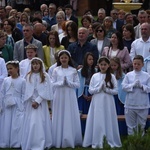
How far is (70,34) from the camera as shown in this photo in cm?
1457

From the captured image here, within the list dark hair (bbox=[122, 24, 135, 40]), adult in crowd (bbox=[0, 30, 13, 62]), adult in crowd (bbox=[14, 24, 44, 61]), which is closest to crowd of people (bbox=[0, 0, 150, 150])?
adult in crowd (bbox=[14, 24, 44, 61])

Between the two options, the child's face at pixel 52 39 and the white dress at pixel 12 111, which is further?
the child's face at pixel 52 39

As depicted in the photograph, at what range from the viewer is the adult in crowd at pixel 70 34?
14.5 m

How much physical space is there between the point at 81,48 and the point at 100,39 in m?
0.93

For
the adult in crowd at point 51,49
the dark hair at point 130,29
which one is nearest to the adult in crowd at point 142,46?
the dark hair at point 130,29

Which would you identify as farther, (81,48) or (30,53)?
(81,48)

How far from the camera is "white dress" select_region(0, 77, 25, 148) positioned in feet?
39.5

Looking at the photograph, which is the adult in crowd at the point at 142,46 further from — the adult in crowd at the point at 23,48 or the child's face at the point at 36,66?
the child's face at the point at 36,66

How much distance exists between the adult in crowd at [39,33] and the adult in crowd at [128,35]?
→ 76.5 inches

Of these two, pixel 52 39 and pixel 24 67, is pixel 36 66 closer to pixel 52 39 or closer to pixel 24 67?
pixel 24 67

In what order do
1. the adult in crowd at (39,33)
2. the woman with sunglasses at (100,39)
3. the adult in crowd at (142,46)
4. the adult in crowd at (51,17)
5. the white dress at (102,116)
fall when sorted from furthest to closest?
the adult in crowd at (51,17), the adult in crowd at (39,33), the woman with sunglasses at (100,39), the adult in crowd at (142,46), the white dress at (102,116)

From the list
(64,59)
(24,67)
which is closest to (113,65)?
(64,59)

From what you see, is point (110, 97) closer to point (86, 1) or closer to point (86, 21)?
point (86, 21)

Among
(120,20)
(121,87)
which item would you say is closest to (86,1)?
(120,20)
